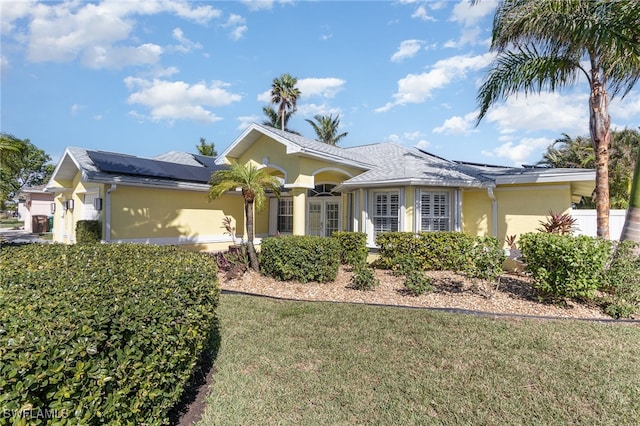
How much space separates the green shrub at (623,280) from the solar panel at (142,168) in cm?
1385

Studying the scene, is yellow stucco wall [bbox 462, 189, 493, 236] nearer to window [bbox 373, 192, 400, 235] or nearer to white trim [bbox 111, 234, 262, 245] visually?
window [bbox 373, 192, 400, 235]

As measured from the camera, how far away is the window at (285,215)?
1759 centimetres

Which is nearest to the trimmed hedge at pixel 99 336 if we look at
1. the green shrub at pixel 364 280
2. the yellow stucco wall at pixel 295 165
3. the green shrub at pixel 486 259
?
the green shrub at pixel 364 280

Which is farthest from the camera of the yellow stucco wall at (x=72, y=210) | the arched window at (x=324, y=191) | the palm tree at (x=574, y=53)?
the arched window at (x=324, y=191)

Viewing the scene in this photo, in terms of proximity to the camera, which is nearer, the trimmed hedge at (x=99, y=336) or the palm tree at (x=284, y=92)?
the trimmed hedge at (x=99, y=336)

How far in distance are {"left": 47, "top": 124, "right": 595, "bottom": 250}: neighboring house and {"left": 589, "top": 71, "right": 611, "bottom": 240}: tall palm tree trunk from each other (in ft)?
3.43

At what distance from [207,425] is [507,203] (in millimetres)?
11690

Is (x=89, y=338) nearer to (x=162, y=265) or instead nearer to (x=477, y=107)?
(x=162, y=265)

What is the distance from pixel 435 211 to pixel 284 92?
2895cm

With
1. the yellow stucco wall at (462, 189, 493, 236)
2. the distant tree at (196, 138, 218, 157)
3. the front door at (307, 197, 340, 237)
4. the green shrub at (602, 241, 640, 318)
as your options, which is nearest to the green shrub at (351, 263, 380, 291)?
the green shrub at (602, 241, 640, 318)

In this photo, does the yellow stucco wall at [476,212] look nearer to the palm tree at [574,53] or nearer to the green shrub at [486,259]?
the palm tree at [574,53]

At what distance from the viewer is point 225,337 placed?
5.35m

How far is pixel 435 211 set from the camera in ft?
38.2

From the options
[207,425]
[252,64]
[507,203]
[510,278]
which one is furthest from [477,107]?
[207,425]
